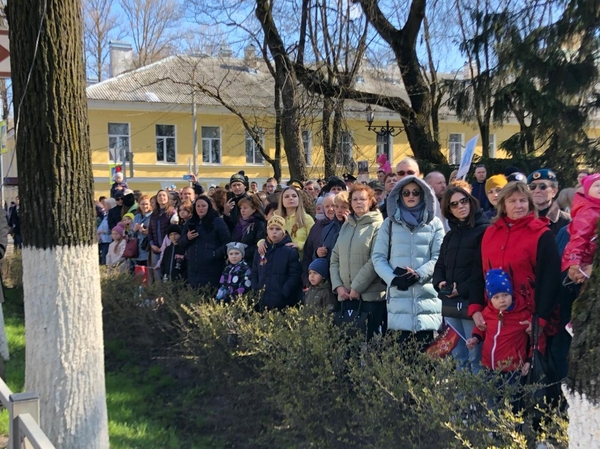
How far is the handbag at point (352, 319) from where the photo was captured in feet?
15.3

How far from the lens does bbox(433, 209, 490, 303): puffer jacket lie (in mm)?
4480

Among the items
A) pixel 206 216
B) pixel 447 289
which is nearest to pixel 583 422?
pixel 447 289

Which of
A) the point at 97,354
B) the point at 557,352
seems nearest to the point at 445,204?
A: the point at 557,352

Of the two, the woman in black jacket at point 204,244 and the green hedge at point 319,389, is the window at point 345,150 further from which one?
the green hedge at point 319,389

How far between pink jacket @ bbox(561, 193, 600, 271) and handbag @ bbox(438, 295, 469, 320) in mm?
847

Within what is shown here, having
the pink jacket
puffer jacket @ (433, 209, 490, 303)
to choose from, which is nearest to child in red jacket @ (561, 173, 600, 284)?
the pink jacket

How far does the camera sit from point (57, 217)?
3902 millimetres

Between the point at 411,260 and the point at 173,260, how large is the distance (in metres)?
3.91

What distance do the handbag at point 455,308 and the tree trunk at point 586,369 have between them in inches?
85.8

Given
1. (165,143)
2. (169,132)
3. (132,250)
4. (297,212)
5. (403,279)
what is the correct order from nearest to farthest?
1. (403,279)
2. (297,212)
3. (132,250)
4. (165,143)
5. (169,132)

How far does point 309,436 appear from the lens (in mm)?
3855

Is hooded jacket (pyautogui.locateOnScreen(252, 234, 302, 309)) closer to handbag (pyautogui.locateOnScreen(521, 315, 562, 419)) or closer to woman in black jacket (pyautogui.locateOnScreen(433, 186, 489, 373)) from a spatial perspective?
woman in black jacket (pyautogui.locateOnScreen(433, 186, 489, 373))

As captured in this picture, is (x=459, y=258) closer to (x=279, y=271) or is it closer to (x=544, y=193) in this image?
(x=544, y=193)

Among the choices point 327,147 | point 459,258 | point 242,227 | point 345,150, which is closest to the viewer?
point 459,258
